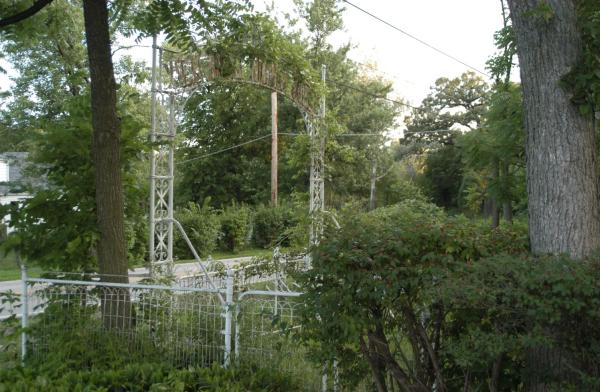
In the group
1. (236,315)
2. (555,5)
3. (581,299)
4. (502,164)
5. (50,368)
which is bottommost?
(50,368)

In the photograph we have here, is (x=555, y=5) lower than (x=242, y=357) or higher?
higher

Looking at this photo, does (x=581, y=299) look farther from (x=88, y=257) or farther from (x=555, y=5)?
(x=88, y=257)

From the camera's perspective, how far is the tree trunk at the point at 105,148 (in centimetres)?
690

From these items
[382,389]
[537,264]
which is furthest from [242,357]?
[537,264]

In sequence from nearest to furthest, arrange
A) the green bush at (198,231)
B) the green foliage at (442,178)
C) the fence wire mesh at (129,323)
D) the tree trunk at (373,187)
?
the fence wire mesh at (129,323) → the green bush at (198,231) → the green foliage at (442,178) → the tree trunk at (373,187)

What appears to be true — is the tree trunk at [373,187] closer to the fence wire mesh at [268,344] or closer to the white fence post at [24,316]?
the white fence post at [24,316]

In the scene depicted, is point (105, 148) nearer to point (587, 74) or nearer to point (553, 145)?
point (553, 145)

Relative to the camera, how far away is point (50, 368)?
19.7ft

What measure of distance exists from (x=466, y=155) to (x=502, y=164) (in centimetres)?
97

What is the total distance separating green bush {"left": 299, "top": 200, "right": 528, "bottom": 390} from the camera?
170 inches

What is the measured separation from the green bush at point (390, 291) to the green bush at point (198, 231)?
22.1 metres

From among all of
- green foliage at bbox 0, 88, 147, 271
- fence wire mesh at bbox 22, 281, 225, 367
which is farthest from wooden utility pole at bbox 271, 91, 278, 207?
fence wire mesh at bbox 22, 281, 225, 367

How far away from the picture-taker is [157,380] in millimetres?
5555

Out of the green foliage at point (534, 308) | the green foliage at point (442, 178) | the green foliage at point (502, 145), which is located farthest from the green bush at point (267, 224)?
the green foliage at point (534, 308)
